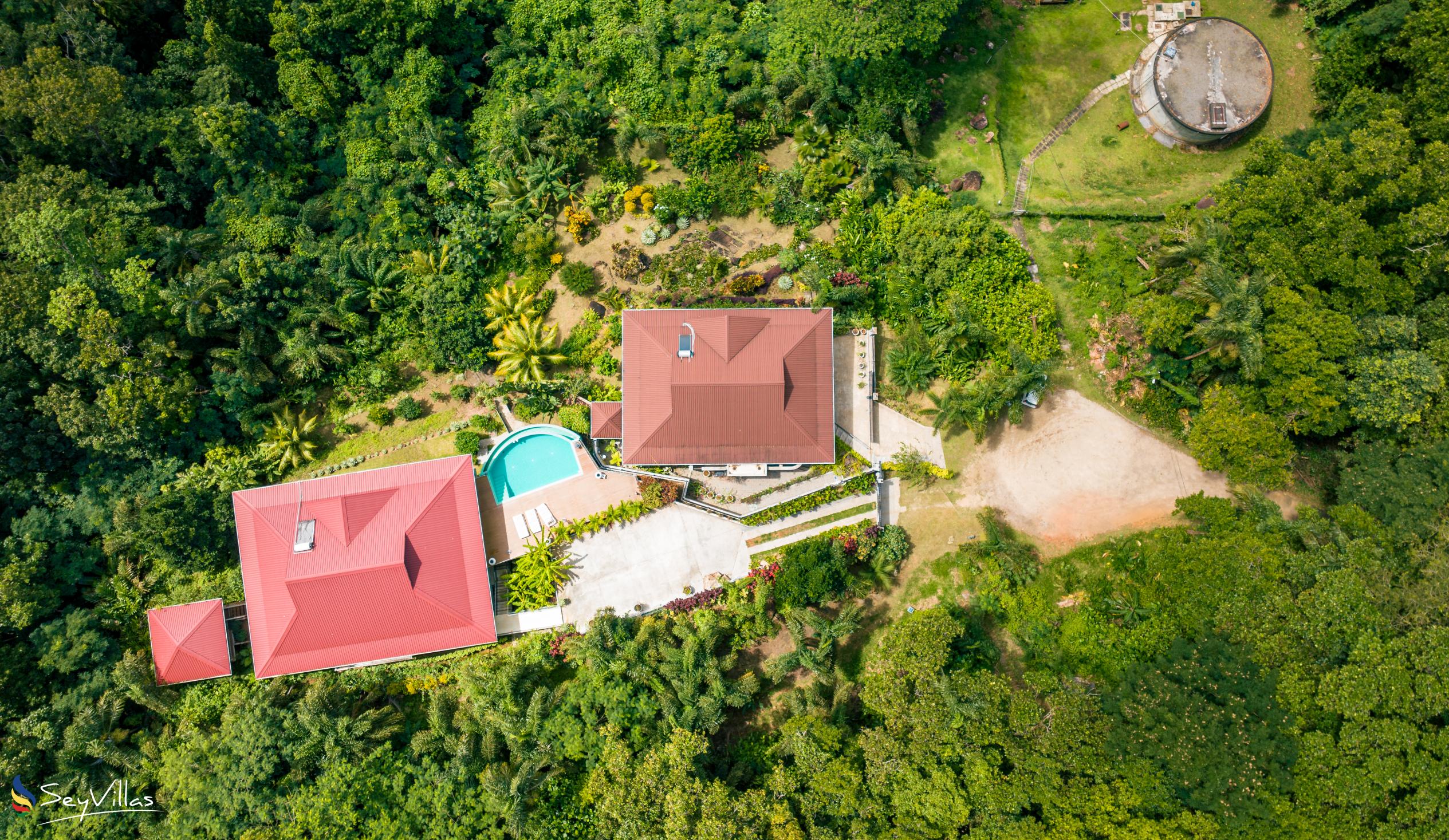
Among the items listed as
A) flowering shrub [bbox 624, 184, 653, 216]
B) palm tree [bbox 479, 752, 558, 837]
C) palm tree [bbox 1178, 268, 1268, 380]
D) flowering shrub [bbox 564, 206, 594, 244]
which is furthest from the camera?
flowering shrub [bbox 624, 184, 653, 216]

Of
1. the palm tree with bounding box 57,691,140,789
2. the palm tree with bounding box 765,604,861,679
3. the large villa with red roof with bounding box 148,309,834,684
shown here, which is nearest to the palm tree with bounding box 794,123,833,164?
the large villa with red roof with bounding box 148,309,834,684

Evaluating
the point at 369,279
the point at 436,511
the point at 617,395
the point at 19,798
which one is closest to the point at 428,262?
the point at 369,279

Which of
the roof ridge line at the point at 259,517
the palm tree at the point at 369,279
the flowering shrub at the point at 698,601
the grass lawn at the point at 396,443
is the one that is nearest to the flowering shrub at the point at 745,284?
the flowering shrub at the point at 698,601

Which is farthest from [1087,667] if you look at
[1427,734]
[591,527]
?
[591,527]

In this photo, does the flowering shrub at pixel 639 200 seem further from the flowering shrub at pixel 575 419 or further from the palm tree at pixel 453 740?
the palm tree at pixel 453 740

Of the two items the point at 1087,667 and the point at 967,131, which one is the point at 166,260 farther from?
the point at 1087,667

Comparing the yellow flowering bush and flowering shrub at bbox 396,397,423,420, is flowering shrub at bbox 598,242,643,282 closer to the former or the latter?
the yellow flowering bush
